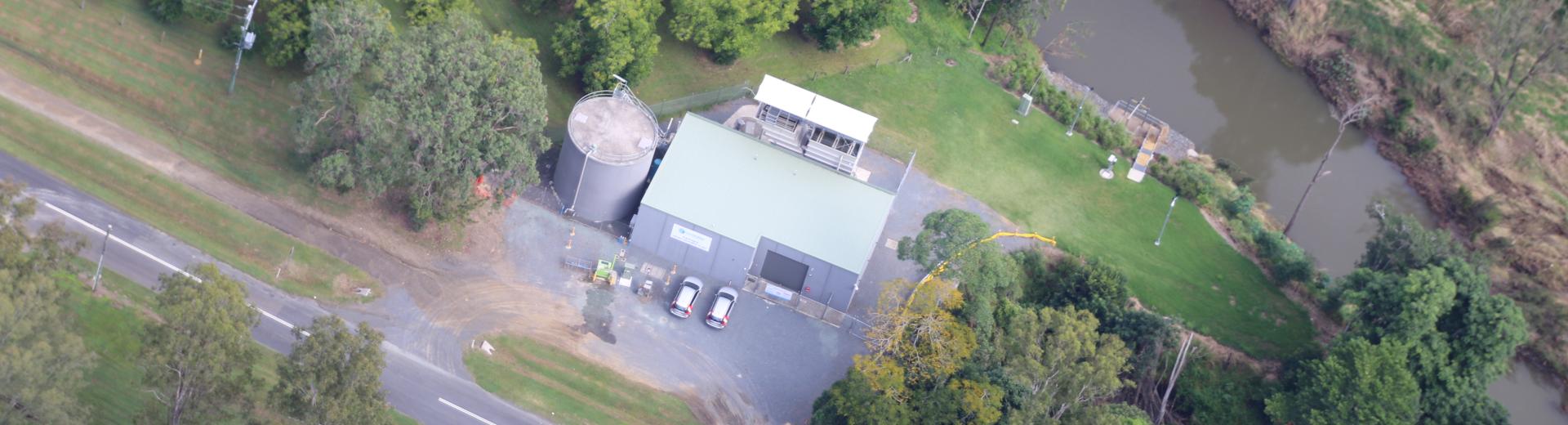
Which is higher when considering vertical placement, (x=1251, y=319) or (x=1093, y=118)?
(x=1093, y=118)

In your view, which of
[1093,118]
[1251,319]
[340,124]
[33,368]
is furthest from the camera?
[1093,118]

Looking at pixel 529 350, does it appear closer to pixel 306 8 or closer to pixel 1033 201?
pixel 306 8

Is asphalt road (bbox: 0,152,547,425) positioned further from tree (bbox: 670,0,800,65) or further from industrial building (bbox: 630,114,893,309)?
tree (bbox: 670,0,800,65)

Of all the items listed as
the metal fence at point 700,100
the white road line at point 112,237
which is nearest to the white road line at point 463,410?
the white road line at point 112,237

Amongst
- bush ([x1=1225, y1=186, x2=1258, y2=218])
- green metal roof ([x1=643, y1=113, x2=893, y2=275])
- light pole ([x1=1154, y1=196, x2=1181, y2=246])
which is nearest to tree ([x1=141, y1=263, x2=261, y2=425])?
green metal roof ([x1=643, y1=113, x2=893, y2=275])

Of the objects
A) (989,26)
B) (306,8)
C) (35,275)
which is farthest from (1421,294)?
(35,275)

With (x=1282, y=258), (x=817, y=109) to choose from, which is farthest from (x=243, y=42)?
→ (x=1282, y=258)

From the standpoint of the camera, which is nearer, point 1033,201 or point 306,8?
point 306,8

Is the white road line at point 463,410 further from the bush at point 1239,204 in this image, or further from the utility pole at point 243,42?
the bush at point 1239,204
